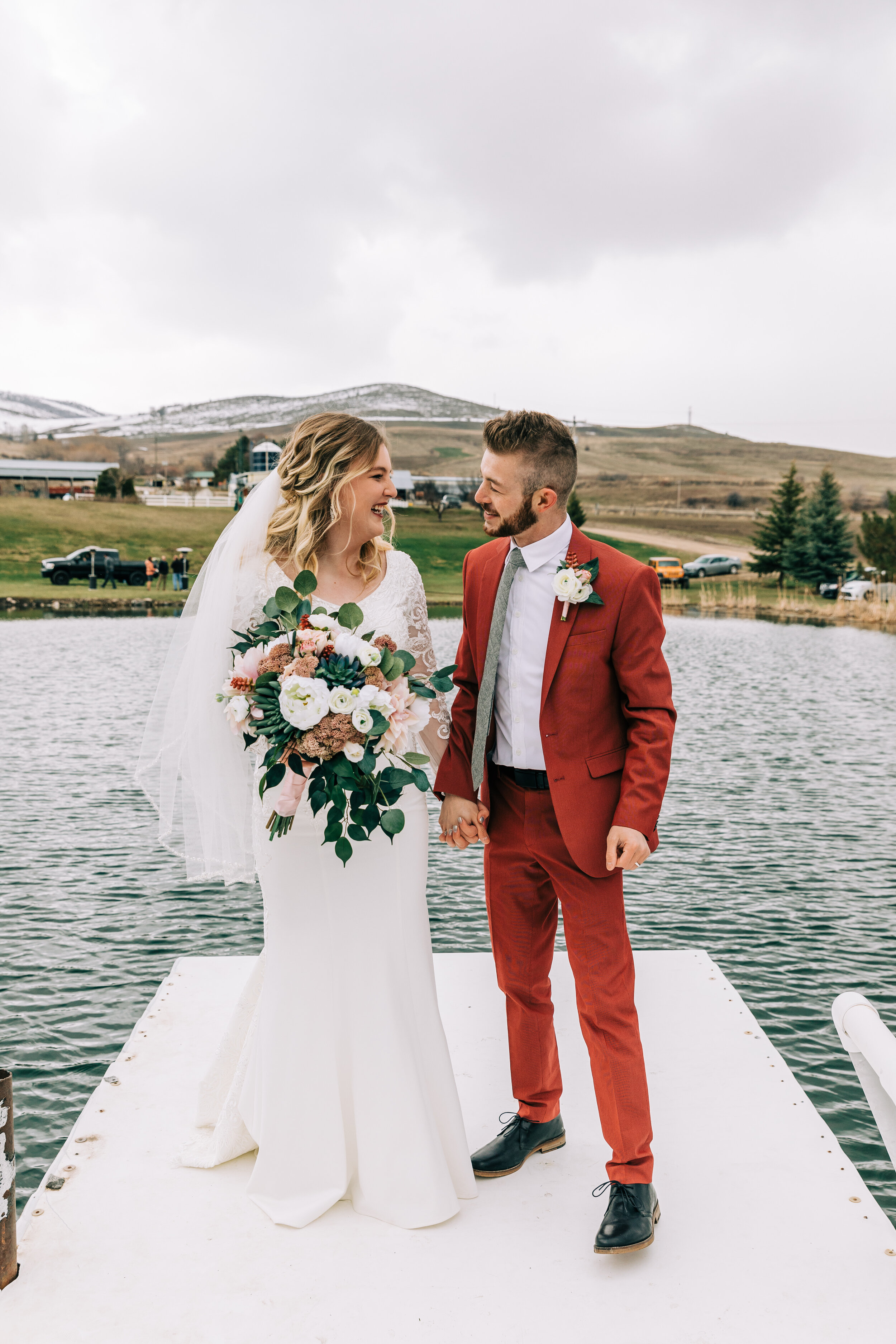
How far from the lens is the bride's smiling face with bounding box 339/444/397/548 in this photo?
115 inches

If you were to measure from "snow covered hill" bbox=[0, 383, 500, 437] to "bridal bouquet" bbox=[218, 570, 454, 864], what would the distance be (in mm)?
154853

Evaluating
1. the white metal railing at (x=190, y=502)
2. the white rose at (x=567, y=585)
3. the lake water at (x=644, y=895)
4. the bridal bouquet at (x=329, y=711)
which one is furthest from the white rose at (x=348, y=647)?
the white metal railing at (x=190, y=502)

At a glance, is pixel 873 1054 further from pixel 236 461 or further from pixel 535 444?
pixel 236 461

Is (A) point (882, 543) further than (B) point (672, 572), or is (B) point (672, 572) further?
(B) point (672, 572)

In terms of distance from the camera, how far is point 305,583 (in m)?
2.73

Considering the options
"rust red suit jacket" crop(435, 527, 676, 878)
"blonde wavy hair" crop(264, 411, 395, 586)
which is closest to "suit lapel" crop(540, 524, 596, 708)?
"rust red suit jacket" crop(435, 527, 676, 878)

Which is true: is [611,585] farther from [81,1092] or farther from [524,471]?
[81,1092]

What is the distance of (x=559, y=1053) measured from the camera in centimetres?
388

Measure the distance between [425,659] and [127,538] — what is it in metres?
45.9

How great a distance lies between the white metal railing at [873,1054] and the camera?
8.02 feet

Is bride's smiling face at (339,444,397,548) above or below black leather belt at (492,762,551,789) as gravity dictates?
above

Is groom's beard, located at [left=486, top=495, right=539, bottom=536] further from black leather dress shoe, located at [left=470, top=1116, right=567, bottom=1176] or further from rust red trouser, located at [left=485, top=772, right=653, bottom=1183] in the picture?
black leather dress shoe, located at [left=470, top=1116, right=567, bottom=1176]

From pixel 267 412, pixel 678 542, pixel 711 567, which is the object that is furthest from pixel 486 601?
pixel 267 412

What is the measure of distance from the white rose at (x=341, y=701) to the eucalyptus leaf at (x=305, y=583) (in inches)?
12.5
